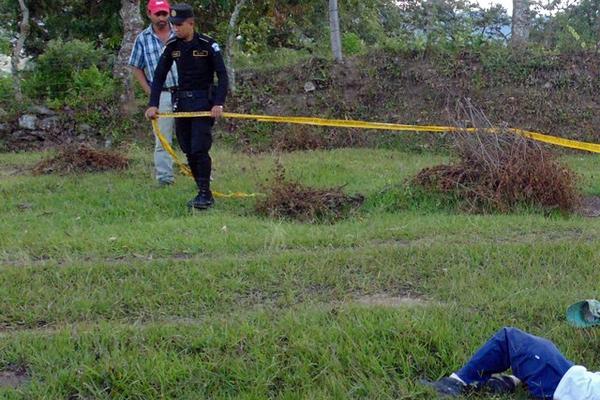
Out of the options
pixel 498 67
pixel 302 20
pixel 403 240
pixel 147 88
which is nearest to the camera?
pixel 403 240

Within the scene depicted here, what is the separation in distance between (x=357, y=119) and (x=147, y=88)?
15.9ft

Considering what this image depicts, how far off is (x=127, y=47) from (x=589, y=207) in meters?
7.43

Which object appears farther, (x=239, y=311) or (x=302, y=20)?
(x=302, y=20)

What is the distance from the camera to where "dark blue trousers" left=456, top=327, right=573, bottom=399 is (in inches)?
129

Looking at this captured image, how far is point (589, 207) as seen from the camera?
7.00 meters

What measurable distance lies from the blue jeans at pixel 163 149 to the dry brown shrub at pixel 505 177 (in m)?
2.60


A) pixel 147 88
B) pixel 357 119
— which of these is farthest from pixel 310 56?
pixel 147 88

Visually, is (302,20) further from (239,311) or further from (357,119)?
(239,311)

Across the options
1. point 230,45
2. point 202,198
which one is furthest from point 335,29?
point 202,198

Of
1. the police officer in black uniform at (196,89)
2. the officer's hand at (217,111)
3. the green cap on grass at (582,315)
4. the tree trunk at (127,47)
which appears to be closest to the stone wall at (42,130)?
the tree trunk at (127,47)

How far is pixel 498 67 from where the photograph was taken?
12.0 meters

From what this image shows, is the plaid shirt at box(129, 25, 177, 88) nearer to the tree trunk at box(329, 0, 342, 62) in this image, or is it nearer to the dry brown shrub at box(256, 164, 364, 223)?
the dry brown shrub at box(256, 164, 364, 223)

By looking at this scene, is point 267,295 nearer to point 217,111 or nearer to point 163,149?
point 217,111

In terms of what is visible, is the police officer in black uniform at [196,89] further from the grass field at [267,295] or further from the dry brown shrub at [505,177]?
the dry brown shrub at [505,177]
